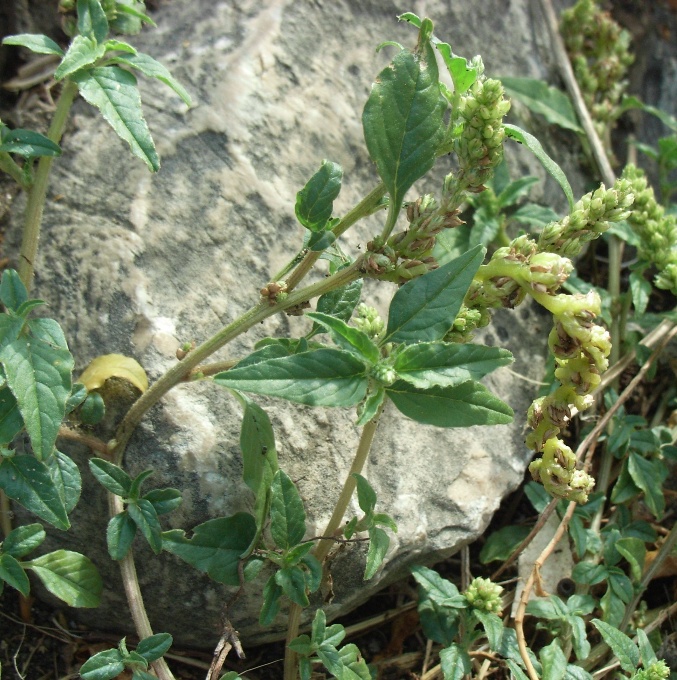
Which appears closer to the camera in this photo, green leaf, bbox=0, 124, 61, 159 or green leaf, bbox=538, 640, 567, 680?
green leaf, bbox=0, 124, 61, 159

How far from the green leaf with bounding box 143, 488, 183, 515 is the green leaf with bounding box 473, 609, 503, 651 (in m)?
0.92

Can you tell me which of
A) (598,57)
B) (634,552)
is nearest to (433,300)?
(634,552)

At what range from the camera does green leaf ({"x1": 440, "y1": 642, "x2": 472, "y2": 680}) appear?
7.10 feet

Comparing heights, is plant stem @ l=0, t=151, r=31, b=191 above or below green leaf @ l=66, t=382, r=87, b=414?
above

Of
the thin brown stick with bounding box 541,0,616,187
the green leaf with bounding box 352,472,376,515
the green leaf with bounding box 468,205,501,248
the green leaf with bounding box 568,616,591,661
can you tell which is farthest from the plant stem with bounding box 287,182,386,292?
the thin brown stick with bounding box 541,0,616,187

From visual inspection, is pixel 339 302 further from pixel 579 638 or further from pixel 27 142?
pixel 579 638

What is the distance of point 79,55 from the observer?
199cm

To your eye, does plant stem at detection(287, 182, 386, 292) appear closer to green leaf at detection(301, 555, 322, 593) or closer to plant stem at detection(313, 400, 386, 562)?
plant stem at detection(313, 400, 386, 562)

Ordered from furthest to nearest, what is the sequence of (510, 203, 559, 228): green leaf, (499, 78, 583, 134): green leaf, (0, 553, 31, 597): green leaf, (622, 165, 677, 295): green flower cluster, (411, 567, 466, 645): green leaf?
1. (499, 78, 583, 134): green leaf
2. (510, 203, 559, 228): green leaf
3. (622, 165, 677, 295): green flower cluster
4. (411, 567, 466, 645): green leaf
5. (0, 553, 31, 597): green leaf

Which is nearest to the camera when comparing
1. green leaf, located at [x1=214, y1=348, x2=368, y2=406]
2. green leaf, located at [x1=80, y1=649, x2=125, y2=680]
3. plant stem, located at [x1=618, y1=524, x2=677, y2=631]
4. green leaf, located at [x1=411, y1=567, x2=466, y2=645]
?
green leaf, located at [x1=214, y1=348, x2=368, y2=406]

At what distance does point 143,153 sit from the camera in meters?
1.95

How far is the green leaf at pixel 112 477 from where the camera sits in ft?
6.48

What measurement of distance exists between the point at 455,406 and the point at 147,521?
2.77 ft

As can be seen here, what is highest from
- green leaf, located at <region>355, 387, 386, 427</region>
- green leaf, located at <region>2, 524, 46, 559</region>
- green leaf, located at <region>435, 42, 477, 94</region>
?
green leaf, located at <region>435, 42, 477, 94</region>
